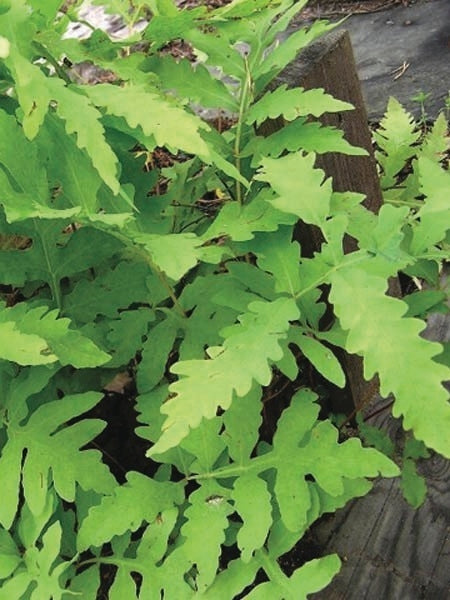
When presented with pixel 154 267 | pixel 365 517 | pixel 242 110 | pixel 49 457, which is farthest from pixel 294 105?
pixel 365 517

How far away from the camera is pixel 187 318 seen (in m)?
1.56

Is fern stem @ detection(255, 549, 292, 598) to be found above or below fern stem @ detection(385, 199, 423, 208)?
below

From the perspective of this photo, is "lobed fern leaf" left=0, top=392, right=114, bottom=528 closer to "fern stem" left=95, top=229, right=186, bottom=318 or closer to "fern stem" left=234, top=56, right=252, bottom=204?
"fern stem" left=95, top=229, right=186, bottom=318

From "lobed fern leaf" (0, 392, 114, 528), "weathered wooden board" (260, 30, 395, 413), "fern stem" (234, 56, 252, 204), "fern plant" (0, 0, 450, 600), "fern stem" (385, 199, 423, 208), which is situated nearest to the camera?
"fern plant" (0, 0, 450, 600)

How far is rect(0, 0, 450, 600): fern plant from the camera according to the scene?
3.82ft

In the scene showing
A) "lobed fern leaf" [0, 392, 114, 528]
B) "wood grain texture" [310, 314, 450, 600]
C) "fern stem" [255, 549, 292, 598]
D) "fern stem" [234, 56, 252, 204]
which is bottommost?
Result: "wood grain texture" [310, 314, 450, 600]

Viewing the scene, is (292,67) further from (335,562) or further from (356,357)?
(335,562)

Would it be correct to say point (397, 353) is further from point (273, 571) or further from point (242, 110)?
point (242, 110)

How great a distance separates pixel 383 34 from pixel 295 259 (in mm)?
3162

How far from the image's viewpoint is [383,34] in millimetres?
4129

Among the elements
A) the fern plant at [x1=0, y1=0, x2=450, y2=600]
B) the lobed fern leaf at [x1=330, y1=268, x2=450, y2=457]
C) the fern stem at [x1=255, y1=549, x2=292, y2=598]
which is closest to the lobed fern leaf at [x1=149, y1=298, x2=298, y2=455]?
the fern plant at [x1=0, y1=0, x2=450, y2=600]

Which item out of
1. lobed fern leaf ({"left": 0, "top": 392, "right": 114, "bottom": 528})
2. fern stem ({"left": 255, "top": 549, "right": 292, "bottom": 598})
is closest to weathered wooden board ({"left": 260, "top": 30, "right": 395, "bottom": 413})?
fern stem ({"left": 255, "top": 549, "right": 292, "bottom": 598})

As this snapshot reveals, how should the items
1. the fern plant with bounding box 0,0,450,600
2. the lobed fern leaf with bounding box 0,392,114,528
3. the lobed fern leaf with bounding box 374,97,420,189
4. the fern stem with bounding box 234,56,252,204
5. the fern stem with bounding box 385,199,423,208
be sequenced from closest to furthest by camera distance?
the fern plant with bounding box 0,0,450,600 < the lobed fern leaf with bounding box 0,392,114,528 < the fern stem with bounding box 234,56,252,204 < the fern stem with bounding box 385,199,423,208 < the lobed fern leaf with bounding box 374,97,420,189

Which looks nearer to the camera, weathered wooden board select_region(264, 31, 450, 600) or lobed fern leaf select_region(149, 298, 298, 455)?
lobed fern leaf select_region(149, 298, 298, 455)
